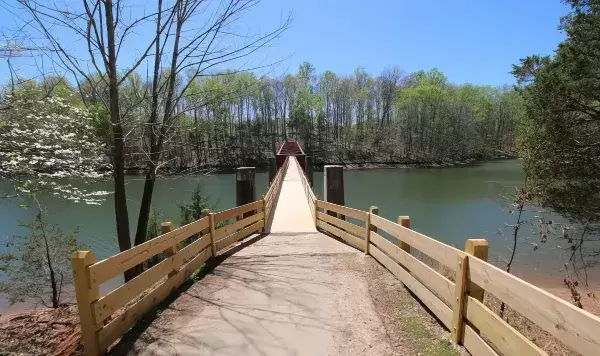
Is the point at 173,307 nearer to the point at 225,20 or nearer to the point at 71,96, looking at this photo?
the point at 71,96

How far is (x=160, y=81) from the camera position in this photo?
28.3 ft

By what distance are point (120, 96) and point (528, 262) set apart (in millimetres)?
14502

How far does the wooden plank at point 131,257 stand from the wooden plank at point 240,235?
190 cm

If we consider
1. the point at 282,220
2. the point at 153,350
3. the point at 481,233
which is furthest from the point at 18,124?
the point at 481,233

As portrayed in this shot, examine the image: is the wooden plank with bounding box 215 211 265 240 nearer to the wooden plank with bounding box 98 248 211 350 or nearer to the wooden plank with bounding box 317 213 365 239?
the wooden plank with bounding box 98 248 211 350

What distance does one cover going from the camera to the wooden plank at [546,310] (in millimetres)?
2209

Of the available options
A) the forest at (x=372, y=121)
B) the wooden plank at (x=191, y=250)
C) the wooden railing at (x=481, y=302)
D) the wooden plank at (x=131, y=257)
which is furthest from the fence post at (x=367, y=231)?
the forest at (x=372, y=121)

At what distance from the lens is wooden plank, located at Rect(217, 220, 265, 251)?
774 centimetres

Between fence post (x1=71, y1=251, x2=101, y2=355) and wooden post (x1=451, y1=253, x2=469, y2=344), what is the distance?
3.19m

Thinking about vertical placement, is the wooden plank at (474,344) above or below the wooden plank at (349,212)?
below

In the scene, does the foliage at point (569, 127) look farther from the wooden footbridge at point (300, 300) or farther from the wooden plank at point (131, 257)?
the wooden plank at point (131, 257)

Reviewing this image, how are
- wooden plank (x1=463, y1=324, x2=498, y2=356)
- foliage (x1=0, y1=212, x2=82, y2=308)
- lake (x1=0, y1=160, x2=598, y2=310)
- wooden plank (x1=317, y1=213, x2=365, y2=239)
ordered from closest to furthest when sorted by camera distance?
wooden plank (x1=463, y1=324, x2=498, y2=356) → wooden plank (x1=317, y1=213, x2=365, y2=239) → foliage (x1=0, y1=212, x2=82, y2=308) → lake (x1=0, y1=160, x2=598, y2=310)

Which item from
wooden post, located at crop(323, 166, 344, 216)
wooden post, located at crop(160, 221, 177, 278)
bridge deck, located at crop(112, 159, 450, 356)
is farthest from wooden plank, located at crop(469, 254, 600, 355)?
wooden post, located at crop(323, 166, 344, 216)

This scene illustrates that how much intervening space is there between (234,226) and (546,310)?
6.51 meters
